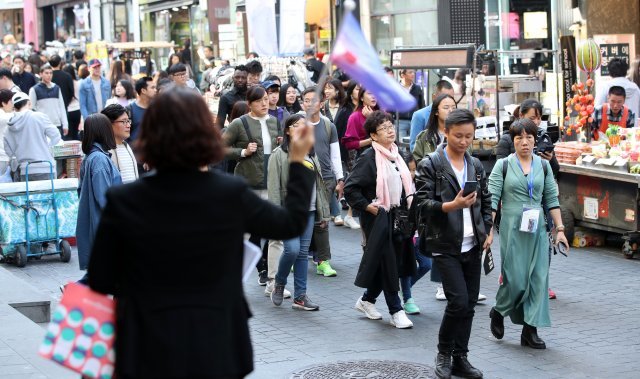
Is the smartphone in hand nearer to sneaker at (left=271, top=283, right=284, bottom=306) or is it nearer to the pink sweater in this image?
sneaker at (left=271, top=283, right=284, bottom=306)

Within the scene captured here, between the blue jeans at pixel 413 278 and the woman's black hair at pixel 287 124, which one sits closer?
the blue jeans at pixel 413 278

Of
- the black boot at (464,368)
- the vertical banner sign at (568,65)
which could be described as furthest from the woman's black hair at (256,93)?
the vertical banner sign at (568,65)

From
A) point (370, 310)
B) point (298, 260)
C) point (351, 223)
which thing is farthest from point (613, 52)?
point (370, 310)

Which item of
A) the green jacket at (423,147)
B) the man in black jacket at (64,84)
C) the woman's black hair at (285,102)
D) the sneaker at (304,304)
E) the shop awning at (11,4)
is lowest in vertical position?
the sneaker at (304,304)

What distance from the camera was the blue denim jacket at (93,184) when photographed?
8008 mm

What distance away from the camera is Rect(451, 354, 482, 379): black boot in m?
7.30

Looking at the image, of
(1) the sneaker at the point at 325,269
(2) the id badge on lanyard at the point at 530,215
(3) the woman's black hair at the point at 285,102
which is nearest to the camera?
(2) the id badge on lanyard at the point at 530,215

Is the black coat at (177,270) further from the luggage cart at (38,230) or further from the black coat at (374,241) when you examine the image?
the luggage cart at (38,230)

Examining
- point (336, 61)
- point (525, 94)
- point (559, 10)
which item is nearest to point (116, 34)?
point (559, 10)

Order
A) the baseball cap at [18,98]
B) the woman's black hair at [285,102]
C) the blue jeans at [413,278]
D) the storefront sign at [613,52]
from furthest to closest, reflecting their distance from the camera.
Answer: the storefront sign at [613,52] → the baseball cap at [18,98] → the woman's black hair at [285,102] → the blue jeans at [413,278]

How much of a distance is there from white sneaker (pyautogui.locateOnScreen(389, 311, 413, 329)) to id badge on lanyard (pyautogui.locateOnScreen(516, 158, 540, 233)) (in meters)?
1.28

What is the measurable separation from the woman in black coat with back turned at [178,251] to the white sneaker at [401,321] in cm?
497

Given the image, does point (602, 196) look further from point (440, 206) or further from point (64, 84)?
point (64, 84)

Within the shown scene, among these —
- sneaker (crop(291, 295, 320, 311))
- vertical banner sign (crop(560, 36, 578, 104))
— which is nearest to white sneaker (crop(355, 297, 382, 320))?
sneaker (crop(291, 295, 320, 311))
